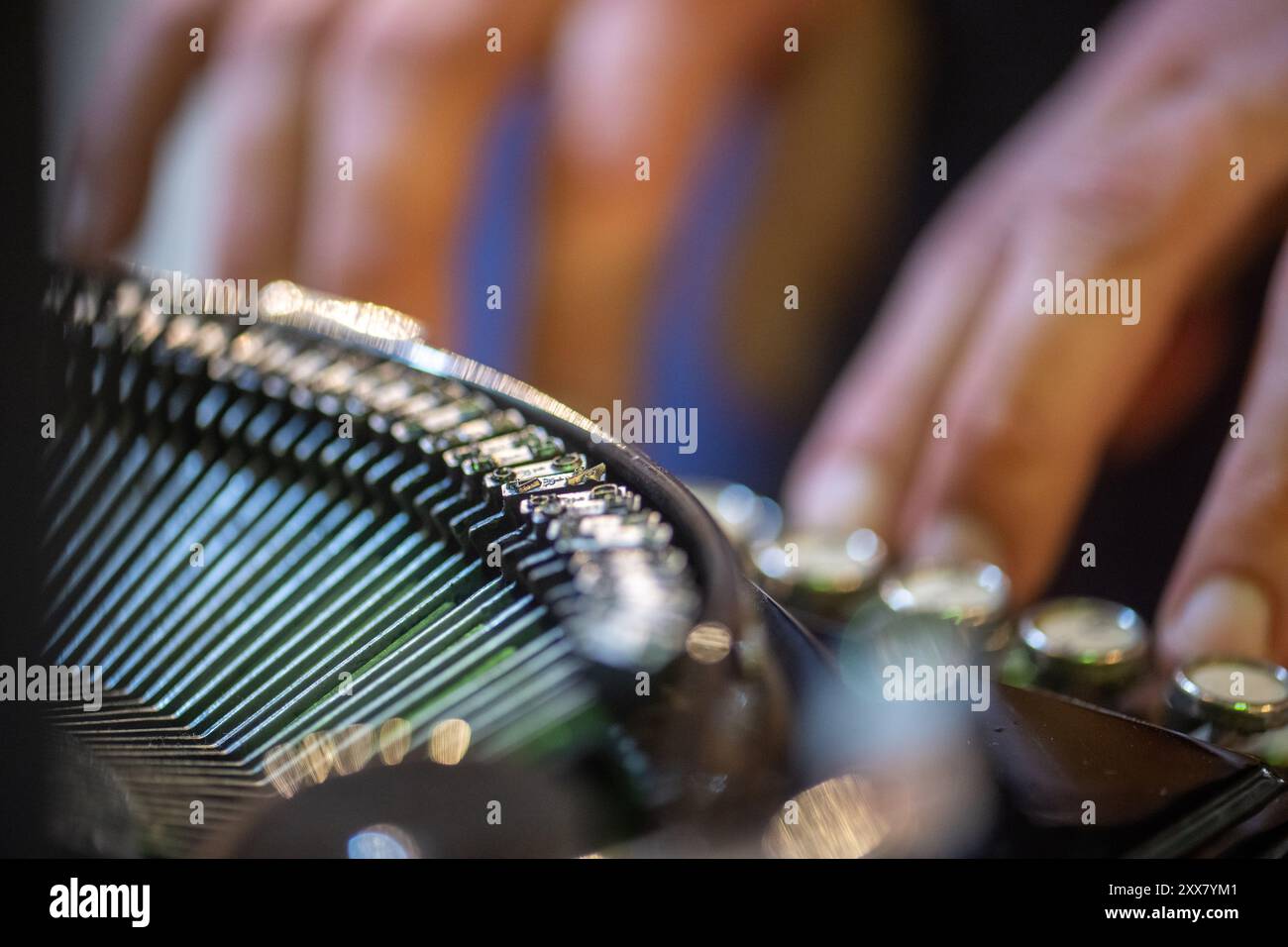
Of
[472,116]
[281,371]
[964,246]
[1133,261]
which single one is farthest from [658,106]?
Answer: [281,371]

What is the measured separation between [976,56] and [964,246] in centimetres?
21

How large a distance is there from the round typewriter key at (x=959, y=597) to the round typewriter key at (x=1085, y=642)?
2 cm

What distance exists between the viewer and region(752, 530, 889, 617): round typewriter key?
2.14 ft

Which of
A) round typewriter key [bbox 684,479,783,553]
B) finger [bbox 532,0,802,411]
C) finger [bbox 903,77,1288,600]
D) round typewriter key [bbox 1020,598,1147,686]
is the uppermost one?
finger [bbox 532,0,802,411]

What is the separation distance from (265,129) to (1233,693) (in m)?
1.14

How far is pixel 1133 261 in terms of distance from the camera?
0.93 metres

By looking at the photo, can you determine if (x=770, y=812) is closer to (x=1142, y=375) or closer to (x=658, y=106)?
(x=1142, y=375)

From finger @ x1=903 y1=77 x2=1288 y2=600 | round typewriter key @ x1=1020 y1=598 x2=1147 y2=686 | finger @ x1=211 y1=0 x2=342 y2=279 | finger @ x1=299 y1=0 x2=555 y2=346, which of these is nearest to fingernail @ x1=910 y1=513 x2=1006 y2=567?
finger @ x1=903 y1=77 x2=1288 y2=600

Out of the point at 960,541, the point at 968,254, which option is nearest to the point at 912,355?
the point at 968,254

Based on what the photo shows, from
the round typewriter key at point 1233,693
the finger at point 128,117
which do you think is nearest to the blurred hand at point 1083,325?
the round typewriter key at point 1233,693

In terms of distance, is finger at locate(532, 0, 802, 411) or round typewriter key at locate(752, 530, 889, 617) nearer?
round typewriter key at locate(752, 530, 889, 617)

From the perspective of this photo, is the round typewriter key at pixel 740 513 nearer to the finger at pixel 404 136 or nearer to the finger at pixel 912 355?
the finger at pixel 912 355

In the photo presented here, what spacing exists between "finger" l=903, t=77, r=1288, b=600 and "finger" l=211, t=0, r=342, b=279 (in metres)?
0.76

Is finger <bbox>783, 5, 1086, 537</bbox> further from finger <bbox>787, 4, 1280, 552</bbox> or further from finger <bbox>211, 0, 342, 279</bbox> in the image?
finger <bbox>211, 0, 342, 279</bbox>
